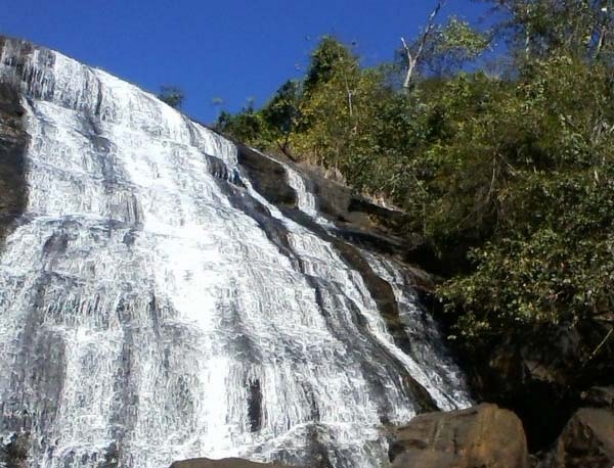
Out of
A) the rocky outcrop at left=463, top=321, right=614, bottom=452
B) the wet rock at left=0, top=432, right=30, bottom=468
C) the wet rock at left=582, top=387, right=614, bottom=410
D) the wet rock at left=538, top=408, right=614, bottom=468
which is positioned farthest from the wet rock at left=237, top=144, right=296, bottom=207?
the wet rock at left=0, top=432, right=30, bottom=468

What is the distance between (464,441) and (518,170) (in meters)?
10.1

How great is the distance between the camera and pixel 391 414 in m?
17.4

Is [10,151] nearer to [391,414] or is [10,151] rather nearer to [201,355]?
[201,355]

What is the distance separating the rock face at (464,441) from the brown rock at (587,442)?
3.07 ft

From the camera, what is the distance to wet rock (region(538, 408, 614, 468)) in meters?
14.7

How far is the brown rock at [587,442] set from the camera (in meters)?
14.7

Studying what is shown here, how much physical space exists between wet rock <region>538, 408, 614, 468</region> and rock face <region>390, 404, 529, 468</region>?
935mm

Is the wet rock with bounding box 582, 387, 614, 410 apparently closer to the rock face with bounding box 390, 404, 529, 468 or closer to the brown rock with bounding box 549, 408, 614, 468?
the brown rock with bounding box 549, 408, 614, 468

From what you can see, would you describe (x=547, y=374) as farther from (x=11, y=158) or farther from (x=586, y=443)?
(x=11, y=158)

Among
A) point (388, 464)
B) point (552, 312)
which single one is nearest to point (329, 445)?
point (388, 464)

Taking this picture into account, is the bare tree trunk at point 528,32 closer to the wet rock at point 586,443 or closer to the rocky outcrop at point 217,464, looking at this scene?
the wet rock at point 586,443

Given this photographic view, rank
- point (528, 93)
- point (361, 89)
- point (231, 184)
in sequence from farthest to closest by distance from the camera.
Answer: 1. point (361, 89)
2. point (231, 184)
3. point (528, 93)

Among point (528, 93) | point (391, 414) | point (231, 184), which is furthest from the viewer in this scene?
point (231, 184)

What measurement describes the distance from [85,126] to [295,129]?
18038 millimetres
